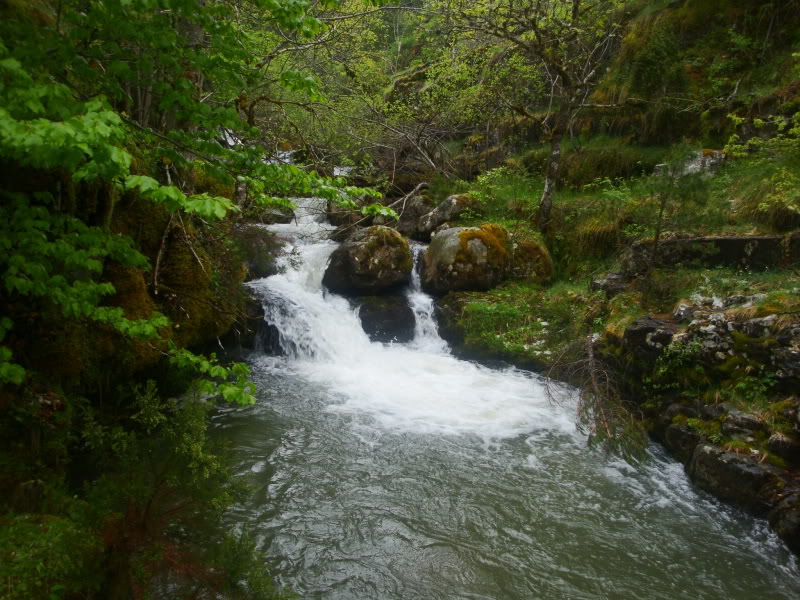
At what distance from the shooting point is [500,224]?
12375 millimetres

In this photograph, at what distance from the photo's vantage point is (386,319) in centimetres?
1060

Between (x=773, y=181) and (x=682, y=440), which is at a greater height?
(x=773, y=181)

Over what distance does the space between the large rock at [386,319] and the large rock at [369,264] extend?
0.37 m

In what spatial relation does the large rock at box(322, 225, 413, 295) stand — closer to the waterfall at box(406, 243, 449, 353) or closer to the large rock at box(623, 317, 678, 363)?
the waterfall at box(406, 243, 449, 353)

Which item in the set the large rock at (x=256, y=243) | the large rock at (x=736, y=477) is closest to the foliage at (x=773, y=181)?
the large rock at (x=736, y=477)

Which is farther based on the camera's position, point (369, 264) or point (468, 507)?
point (369, 264)

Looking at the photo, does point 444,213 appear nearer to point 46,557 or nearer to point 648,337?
point 648,337

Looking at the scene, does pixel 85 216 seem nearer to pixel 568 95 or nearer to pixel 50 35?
pixel 50 35

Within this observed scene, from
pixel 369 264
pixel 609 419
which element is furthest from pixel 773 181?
pixel 369 264

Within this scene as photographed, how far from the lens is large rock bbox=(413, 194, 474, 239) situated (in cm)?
1270

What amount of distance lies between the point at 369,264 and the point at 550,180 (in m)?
4.92

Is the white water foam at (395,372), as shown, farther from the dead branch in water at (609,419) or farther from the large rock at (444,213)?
the large rock at (444,213)

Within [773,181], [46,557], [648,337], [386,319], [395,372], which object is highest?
[773,181]

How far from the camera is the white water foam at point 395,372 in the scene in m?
7.24
